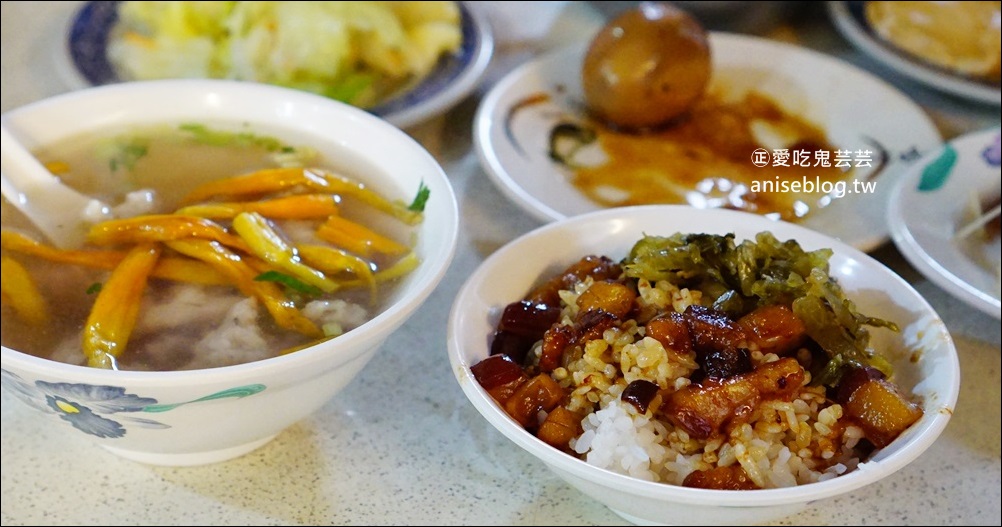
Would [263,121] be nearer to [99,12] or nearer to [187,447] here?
[187,447]

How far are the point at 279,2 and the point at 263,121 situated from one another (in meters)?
0.50

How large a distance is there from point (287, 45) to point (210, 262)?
65 cm

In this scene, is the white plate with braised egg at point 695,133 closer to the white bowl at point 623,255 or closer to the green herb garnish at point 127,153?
the white bowl at point 623,255

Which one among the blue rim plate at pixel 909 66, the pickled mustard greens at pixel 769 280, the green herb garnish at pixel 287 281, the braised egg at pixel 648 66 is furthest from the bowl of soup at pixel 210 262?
the blue rim plate at pixel 909 66

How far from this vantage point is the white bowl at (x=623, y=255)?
0.70 m

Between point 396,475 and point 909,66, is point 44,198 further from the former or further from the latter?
point 909,66

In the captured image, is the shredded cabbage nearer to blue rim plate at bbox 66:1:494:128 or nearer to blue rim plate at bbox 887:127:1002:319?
blue rim plate at bbox 66:1:494:128

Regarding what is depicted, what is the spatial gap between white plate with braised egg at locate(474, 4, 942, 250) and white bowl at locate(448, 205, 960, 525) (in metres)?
0.23

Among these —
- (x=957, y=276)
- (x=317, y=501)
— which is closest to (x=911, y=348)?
(x=957, y=276)

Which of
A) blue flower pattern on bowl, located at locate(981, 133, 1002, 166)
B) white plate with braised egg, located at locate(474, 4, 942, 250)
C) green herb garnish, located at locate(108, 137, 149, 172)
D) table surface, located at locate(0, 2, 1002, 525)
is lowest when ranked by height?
table surface, located at locate(0, 2, 1002, 525)

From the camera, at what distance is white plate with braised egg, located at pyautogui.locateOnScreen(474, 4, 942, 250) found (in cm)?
131

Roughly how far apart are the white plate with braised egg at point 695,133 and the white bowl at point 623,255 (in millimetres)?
227

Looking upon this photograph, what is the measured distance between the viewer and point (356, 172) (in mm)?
1095

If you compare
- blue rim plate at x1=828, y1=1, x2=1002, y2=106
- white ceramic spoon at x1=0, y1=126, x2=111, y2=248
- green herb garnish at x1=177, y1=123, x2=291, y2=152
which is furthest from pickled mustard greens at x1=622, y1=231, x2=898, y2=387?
blue rim plate at x1=828, y1=1, x2=1002, y2=106
